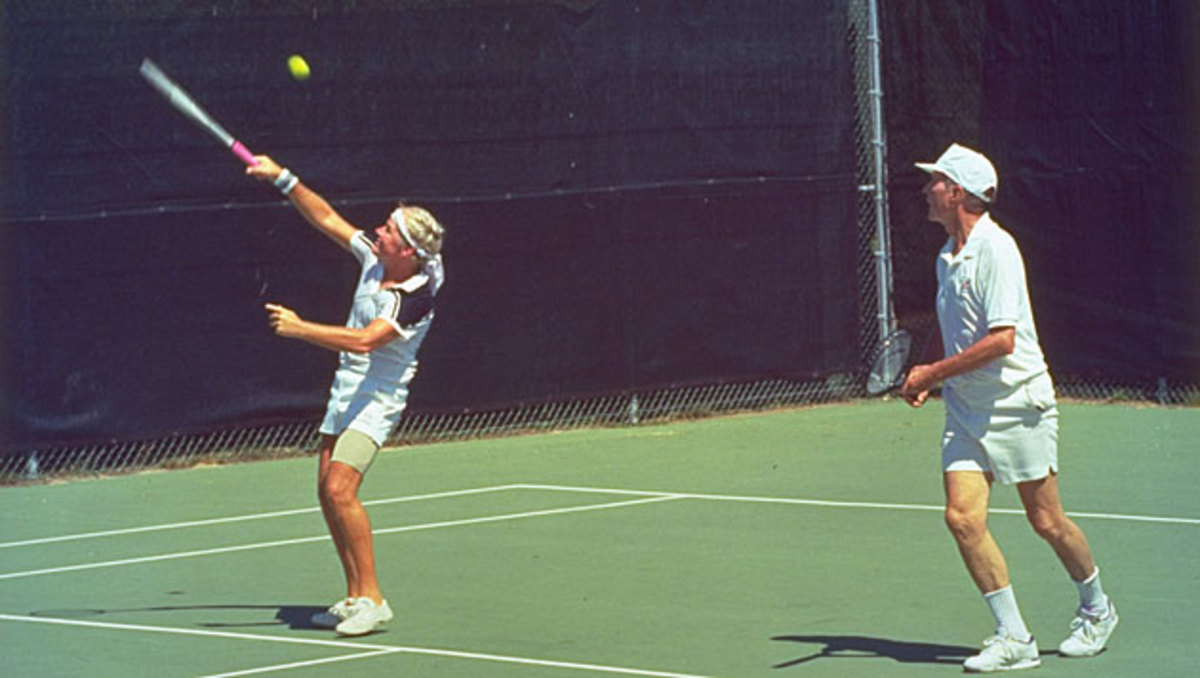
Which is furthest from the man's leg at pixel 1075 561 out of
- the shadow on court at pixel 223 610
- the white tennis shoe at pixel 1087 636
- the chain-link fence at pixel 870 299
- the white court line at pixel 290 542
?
the chain-link fence at pixel 870 299

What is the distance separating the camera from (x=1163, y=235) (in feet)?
48.8

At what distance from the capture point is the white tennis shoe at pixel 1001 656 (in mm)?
6992

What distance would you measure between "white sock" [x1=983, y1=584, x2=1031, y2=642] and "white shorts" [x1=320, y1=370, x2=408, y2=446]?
92.2 inches

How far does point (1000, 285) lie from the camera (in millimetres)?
7117

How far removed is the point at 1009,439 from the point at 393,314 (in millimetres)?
2243

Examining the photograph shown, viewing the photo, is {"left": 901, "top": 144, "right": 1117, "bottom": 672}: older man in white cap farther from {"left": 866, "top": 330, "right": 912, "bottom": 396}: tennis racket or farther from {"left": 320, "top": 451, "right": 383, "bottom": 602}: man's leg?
{"left": 320, "top": 451, "right": 383, "bottom": 602}: man's leg

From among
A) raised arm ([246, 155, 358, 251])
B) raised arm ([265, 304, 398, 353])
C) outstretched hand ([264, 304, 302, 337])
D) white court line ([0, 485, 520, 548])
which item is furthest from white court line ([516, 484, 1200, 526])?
outstretched hand ([264, 304, 302, 337])

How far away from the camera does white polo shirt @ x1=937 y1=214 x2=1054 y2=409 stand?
7125mm

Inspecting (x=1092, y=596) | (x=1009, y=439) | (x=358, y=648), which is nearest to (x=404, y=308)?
(x=358, y=648)

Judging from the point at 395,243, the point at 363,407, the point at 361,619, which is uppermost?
the point at 395,243

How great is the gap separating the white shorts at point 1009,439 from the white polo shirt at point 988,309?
32mm

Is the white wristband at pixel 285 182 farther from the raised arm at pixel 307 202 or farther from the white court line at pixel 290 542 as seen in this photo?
the white court line at pixel 290 542

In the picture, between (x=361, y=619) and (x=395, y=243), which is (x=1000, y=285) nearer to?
(x=395, y=243)

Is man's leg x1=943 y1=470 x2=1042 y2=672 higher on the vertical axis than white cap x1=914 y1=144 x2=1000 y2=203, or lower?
lower
